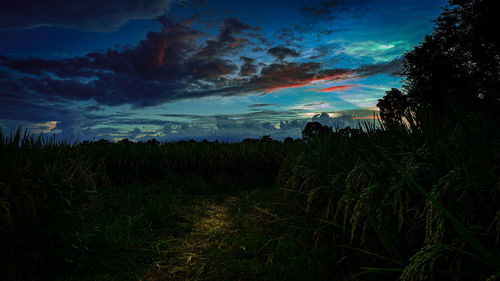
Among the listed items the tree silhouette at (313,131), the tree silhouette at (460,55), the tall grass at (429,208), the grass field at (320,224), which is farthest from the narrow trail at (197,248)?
the tree silhouette at (460,55)

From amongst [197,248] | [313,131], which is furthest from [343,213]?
[313,131]

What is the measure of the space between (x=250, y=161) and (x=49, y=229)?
22.6ft

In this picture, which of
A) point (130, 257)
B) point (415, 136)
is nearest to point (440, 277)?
point (415, 136)

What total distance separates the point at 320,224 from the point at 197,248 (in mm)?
1883

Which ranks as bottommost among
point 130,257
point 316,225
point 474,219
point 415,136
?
point 130,257

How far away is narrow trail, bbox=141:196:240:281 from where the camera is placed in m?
3.42

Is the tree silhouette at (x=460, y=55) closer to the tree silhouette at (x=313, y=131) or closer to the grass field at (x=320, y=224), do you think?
the tree silhouette at (x=313, y=131)

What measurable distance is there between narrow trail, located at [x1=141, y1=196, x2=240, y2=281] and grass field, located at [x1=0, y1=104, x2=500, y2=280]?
19 mm

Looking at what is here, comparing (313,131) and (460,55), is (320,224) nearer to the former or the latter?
(313,131)

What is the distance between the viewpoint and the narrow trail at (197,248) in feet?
11.2

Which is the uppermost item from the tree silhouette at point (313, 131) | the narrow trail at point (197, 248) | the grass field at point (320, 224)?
the tree silhouette at point (313, 131)

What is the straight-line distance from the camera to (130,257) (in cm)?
375

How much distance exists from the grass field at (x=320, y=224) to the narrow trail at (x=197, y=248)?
0.02 m

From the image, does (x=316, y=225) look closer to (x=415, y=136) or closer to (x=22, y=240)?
(x=415, y=136)
